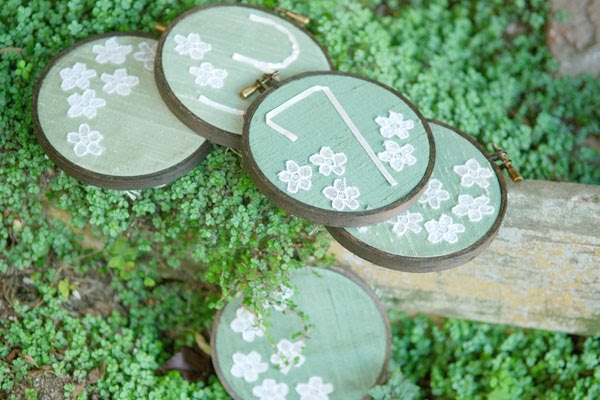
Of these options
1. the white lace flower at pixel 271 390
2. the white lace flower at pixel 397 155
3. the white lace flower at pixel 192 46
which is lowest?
the white lace flower at pixel 271 390

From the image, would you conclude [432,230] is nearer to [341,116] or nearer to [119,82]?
[341,116]

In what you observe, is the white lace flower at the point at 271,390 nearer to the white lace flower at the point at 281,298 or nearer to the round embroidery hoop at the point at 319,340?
the round embroidery hoop at the point at 319,340

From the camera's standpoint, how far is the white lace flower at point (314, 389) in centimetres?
351

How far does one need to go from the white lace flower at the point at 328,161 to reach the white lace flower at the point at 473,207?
60 cm

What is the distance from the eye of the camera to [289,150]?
9.71 ft

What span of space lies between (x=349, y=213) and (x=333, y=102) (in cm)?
65

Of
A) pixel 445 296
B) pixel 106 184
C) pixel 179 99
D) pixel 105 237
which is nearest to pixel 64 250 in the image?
pixel 105 237

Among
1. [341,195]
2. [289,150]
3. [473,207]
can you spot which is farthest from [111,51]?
[473,207]

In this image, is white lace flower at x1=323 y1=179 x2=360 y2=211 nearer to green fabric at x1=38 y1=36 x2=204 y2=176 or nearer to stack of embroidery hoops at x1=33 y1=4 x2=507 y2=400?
stack of embroidery hoops at x1=33 y1=4 x2=507 y2=400

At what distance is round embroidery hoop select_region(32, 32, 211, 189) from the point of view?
3115 millimetres

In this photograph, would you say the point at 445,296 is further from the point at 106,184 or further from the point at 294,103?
the point at 106,184

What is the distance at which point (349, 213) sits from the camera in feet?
9.18

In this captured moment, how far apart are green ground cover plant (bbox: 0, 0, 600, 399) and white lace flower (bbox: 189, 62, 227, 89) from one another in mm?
382

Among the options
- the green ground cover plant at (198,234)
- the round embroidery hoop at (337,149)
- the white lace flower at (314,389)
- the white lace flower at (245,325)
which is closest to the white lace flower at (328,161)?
the round embroidery hoop at (337,149)
